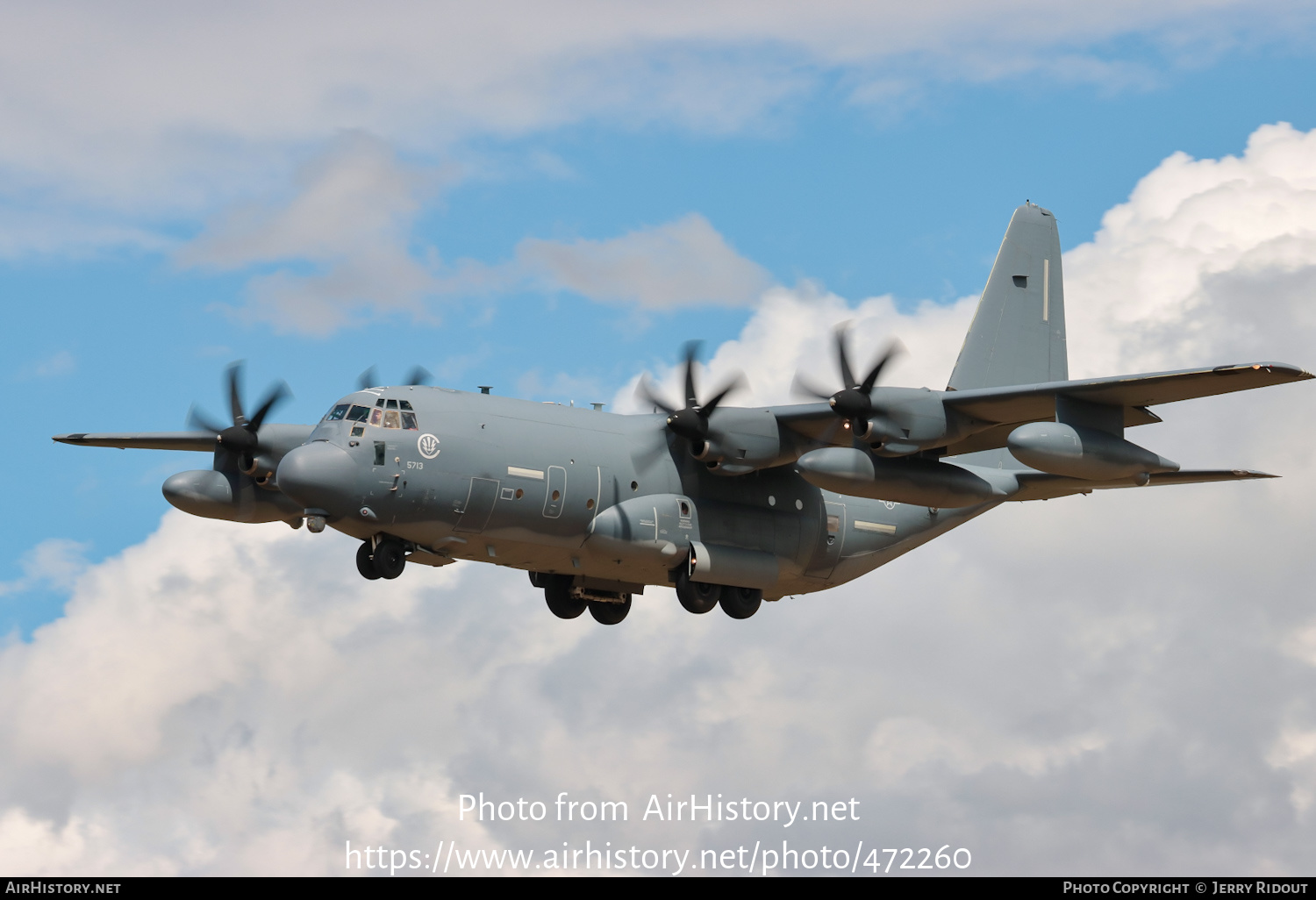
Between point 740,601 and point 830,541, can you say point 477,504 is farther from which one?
point 830,541

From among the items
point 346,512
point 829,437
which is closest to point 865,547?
point 829,437

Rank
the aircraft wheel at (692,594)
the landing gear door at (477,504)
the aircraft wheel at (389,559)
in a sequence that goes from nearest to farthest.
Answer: the landing gear door at (477,504), the aircraft wheel at (389,559), the aircraft wheel at (692,594)

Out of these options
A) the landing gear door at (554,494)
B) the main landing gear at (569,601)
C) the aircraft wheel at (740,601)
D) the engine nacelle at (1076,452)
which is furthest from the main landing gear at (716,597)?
the engine nacelle at (1076,452)

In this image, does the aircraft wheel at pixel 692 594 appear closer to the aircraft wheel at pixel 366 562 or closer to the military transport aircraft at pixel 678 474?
the military transport aircraft at pixel 678 474

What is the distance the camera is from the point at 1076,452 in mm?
24359

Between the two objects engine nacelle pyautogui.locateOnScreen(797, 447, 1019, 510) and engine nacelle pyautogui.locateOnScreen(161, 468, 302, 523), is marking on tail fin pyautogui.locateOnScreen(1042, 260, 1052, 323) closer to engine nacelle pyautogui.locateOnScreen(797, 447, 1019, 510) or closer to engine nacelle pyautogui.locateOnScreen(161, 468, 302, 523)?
engine nacelle pyautogui.locateOnScreen(797, 447, 1019, 510)

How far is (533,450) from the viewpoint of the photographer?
26.6 metres

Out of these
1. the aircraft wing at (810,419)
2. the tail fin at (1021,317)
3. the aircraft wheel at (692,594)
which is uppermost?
the tail fin at (1021,317)

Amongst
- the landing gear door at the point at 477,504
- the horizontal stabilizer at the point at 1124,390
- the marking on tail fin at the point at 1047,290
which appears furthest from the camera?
the marking on tail fin at the point at 1047,290

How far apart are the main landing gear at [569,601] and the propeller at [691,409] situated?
3686mm

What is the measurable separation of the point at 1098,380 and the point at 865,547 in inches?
292

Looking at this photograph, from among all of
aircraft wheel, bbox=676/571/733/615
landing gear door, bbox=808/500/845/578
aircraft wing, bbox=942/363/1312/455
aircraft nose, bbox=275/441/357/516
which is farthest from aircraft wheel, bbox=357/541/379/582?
aircraft wing, bbox=942/363/1312/455

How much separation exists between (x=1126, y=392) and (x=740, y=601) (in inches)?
332

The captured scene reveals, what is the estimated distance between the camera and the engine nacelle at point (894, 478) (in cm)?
2650
